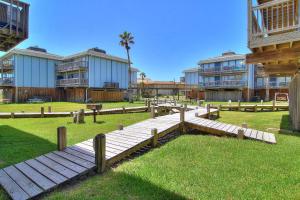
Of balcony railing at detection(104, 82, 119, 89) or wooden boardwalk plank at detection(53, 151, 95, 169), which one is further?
balcony railing at detection(104, 82, 119, 89)

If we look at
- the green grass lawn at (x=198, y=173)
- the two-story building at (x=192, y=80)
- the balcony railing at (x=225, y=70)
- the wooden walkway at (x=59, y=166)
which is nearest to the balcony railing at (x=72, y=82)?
the balcony railing at (x=225, y=70)

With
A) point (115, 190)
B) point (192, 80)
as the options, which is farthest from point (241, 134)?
point (192, 80)

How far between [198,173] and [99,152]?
95.8 inches

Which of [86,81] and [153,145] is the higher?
[86,81]

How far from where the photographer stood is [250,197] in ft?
12.8

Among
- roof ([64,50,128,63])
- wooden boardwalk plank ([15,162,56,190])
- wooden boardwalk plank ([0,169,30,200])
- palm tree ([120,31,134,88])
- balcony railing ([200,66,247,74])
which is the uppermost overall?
palm tree ([120,31,134,88])

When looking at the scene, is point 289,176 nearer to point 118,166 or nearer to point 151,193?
point 151,193

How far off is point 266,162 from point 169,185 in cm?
303

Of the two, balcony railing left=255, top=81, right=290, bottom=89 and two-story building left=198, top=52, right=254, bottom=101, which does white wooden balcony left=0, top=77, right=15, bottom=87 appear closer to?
two-story building left=198, top=52, right=254, bottom=101

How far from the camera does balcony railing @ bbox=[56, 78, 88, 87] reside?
35.6 metres

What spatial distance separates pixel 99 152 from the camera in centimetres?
511

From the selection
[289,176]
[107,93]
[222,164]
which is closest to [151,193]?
[222,164]

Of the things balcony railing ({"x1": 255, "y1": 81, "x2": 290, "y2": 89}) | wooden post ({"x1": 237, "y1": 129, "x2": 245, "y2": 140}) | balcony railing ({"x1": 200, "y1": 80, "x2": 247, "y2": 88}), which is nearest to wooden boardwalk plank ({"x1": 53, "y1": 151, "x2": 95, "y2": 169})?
wooden post ({"x1": 237, "y1": 129, "x2": 245, "y2": 140})

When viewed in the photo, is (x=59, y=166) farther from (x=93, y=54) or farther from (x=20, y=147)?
(x=93, y=54)
